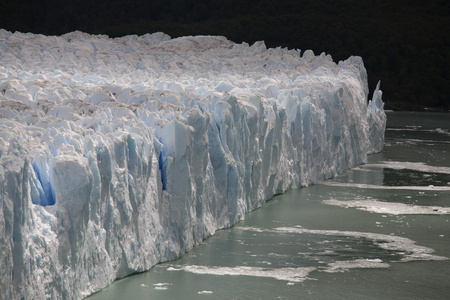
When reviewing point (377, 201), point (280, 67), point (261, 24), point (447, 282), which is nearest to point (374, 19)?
point (261, 24)

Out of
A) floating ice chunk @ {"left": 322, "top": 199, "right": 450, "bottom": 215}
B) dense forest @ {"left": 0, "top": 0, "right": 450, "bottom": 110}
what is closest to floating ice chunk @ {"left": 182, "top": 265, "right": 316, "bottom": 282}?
floating ice chunk @ {"left": 322, "top": 199, "right": 450, "bottom": 215}

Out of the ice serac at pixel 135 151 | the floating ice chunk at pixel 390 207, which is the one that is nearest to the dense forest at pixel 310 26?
the ice serac at pixel 135 151

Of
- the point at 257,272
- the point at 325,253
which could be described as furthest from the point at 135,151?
the point at 325,253

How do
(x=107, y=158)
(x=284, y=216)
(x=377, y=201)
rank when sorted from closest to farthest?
(x=107, y=158) < (x=284, y=216) < (x=377, y=201)

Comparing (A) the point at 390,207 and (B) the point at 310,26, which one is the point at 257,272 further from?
(B) the point at 310,26

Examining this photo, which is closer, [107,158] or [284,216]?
[107,158]

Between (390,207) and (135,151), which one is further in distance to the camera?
(390,207)

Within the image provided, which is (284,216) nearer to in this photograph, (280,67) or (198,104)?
(198,104)
